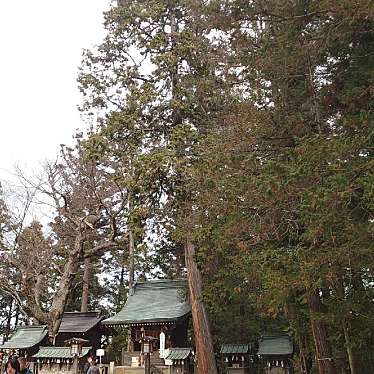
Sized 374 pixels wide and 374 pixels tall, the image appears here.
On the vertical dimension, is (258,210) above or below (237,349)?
above

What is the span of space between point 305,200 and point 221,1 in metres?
4.22

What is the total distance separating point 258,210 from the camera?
7.30m

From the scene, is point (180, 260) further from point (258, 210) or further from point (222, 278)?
point (258, 210)

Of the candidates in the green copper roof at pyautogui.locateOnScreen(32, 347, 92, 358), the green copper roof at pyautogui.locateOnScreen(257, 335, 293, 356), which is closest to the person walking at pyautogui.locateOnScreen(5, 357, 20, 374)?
the green copper roof at pyautogui.locateOnScreen(257, 335, 293, 356)

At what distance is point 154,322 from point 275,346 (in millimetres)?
5693

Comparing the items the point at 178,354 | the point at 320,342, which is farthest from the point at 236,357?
the point at 320,342

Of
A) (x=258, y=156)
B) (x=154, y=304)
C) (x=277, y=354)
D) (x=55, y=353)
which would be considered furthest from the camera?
(x=154, y=304)

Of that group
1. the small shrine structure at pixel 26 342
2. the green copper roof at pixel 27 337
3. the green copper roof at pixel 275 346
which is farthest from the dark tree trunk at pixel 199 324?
the green copper roof at pixel 27 337

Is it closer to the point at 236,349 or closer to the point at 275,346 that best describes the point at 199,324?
the point at 236,349

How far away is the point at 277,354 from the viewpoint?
47.8 ft

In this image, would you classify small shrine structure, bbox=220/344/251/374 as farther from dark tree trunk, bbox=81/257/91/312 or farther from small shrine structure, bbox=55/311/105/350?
dark tree trunk, bbox=81/257/91/312

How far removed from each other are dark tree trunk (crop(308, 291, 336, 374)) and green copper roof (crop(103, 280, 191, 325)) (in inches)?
396

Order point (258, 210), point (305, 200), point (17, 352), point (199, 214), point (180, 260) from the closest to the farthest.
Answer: point (305, 200)
point (258, 210)
point (199, 214)
point (180, 260)
point (17, 352)

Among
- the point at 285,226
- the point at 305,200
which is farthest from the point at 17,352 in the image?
the point at 305,200
